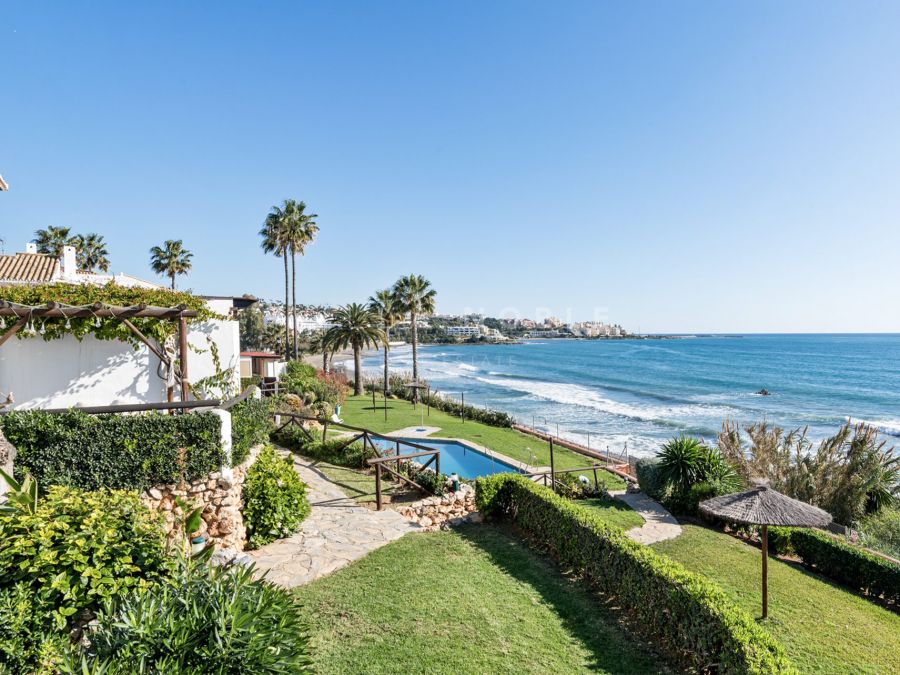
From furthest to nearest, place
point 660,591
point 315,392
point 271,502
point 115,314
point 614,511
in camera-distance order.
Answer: point 315,392 < point 614,511 < point 271,502 < point 115,314 < point 660,591

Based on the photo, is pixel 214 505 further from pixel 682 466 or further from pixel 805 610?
pixel 682 466

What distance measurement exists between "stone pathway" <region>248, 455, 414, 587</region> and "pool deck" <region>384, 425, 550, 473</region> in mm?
5938

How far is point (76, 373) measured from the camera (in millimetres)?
8578

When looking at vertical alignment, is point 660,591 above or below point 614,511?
above

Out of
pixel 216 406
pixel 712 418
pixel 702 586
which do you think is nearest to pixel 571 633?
pixel 702 586

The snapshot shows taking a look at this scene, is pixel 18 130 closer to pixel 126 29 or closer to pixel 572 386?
pixel 126 29

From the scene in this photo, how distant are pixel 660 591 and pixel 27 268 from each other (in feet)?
61.1

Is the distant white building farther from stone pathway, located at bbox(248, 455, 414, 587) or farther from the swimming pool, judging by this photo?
stone pathway, located at bbox(248, 455, 414, 587)

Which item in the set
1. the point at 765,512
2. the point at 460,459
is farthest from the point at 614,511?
the point at 460,459

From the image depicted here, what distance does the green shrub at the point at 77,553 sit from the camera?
4.20 meters

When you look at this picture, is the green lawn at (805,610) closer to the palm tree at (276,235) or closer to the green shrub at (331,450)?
the green shrub at (331,450)

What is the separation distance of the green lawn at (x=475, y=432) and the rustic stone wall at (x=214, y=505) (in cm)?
1171

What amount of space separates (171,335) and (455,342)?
167 m

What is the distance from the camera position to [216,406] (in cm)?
820
